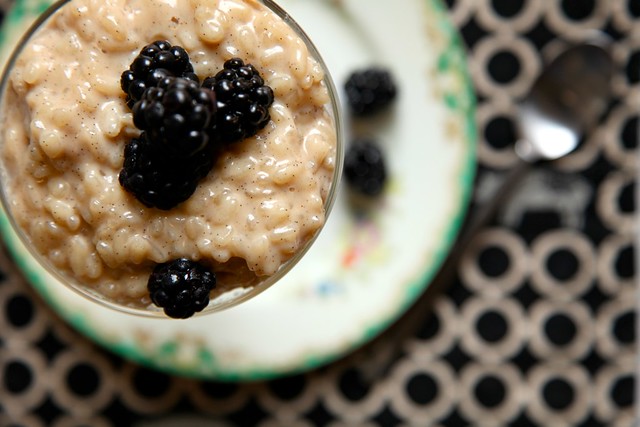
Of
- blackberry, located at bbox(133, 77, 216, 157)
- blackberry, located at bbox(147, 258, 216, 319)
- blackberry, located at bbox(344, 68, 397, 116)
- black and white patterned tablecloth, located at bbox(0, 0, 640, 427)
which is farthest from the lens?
black and white patterned tablecloth, located at bbox(0, 0, 640, 427)

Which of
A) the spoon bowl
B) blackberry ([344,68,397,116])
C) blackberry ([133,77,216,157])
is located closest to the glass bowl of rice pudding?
blackberry ([133,77,216,157])

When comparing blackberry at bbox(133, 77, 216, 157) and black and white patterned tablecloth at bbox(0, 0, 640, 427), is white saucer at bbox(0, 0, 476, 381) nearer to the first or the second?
black and white patterned tablecloth at bbox(0, 0, 640, 427)

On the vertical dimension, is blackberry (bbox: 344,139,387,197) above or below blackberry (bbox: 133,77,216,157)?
below

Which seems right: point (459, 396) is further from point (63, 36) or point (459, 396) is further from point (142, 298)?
point (63, 36)

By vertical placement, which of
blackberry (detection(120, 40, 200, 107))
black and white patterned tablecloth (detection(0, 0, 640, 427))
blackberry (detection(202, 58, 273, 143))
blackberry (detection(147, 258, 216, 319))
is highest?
blackberry (detection(120, 40, 200, 107))

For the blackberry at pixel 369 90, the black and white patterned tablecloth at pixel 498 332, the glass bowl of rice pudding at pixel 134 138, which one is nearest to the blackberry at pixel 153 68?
the glass bowl of rice pudding at pixel 134 138

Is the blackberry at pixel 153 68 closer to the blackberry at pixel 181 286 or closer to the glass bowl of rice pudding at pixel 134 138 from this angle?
the glass bowl of rice pudding at pixel 134 138

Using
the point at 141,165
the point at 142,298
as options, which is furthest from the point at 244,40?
the point at 142,298
